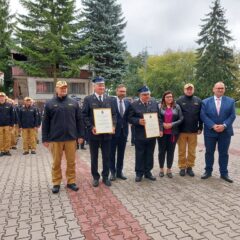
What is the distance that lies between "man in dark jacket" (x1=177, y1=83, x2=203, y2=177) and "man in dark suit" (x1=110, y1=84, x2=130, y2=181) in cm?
127

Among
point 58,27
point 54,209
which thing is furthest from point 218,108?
point 58,27

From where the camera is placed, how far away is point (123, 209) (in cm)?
519

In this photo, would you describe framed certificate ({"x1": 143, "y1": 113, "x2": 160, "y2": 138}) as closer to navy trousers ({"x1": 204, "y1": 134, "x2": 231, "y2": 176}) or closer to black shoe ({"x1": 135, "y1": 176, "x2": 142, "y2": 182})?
black shoe ({"x1": 135, "y1": 176, "x2": 142, "y2": 182})

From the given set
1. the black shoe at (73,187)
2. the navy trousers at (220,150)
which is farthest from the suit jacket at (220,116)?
the black shoe at (73,187)

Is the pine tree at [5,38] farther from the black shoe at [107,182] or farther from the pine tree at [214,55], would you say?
the black shoe at [107,182]

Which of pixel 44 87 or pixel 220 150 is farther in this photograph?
pixel 44 87

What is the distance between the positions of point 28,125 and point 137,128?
232 inches

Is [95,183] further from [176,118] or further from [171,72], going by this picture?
[171,72]

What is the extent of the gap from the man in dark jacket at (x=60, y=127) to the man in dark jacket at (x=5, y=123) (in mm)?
5080

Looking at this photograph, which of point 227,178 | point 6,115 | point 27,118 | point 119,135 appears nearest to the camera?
point 227,178

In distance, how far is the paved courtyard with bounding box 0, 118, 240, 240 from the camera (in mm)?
4352

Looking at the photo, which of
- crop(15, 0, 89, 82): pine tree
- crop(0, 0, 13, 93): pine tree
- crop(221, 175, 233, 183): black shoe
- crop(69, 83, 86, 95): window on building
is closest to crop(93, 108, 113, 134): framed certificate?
crop(221, 175, 233, 183): black shoe

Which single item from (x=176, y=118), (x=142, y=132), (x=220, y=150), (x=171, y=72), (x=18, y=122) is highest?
(x=171, y=72)

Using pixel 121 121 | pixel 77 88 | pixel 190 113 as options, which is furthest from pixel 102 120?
pixel 77 88
